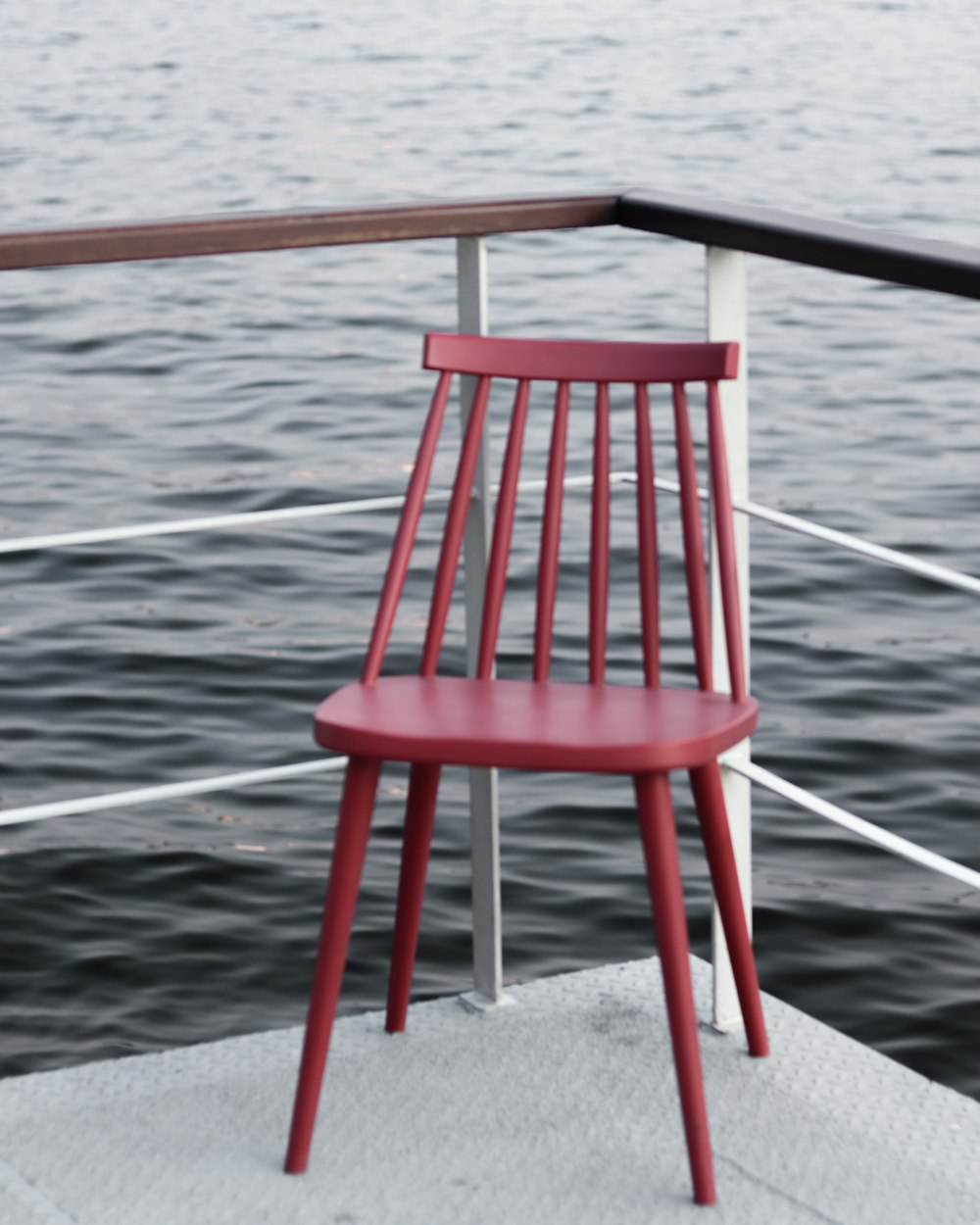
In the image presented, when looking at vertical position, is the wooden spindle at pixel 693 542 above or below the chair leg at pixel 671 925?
above

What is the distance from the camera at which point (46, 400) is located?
24.9 feet

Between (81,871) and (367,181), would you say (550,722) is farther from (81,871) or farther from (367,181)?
(367,181)

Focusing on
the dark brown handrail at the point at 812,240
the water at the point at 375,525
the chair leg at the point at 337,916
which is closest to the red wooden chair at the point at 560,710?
the chair leg at the point at 337,916

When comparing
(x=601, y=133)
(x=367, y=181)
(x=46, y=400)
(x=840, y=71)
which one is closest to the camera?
(x=46, y=400)

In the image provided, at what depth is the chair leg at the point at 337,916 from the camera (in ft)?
5.71

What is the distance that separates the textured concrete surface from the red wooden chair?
53mm

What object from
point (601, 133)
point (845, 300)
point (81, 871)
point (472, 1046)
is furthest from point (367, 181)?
point (472, 1046)

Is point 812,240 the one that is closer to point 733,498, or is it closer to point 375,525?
point 733,498

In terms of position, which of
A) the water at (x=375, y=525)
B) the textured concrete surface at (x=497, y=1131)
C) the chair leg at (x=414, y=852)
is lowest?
the water at (x=375, y=525)

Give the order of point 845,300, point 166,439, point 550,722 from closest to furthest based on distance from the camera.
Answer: point 550,722, point 166,439, point 845,300

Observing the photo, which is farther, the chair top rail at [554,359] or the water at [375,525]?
the water at [375,525]

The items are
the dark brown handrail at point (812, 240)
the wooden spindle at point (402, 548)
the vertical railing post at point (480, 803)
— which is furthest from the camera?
the vertical railing post at point (480, 803)

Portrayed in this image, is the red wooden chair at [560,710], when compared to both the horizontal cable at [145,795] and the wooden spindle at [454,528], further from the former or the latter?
the horizontal cable at [145,795]

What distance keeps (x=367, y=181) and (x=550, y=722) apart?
9.77 m
